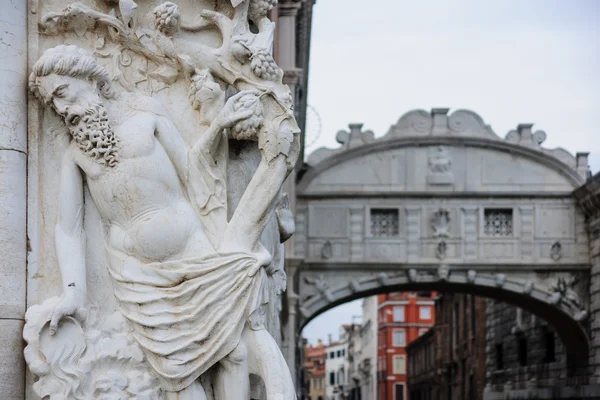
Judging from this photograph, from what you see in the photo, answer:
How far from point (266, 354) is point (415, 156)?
30.2 metres

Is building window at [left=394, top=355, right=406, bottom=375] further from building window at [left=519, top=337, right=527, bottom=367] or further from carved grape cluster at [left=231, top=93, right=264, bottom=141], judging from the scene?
carved grape cluster at [left=231, top=93, right=264, bottom=141]

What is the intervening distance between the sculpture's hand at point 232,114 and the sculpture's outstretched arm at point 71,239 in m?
0.72

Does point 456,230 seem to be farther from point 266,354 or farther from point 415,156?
point 266,354

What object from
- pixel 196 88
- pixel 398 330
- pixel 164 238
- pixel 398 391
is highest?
pixel 398 330

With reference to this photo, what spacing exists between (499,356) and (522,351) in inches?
147

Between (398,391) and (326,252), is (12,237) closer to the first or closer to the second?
(326,252)

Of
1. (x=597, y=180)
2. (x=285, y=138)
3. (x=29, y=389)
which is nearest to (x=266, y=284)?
(x=285, y=138)

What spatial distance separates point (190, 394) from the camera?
17.7 feet

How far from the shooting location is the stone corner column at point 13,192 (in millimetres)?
5352

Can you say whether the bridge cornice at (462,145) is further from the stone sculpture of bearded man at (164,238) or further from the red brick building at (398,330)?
the red brick building at (398,330)

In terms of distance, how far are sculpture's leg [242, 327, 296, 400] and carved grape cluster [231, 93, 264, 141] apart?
93cm

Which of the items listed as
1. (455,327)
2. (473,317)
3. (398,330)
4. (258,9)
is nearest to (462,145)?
(473,317)

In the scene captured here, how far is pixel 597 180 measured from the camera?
108ft

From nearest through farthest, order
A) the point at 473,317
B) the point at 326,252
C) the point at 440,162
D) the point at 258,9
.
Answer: the point at 258,9
the point at 326,252
the point at 440,162
the point at 473,317
